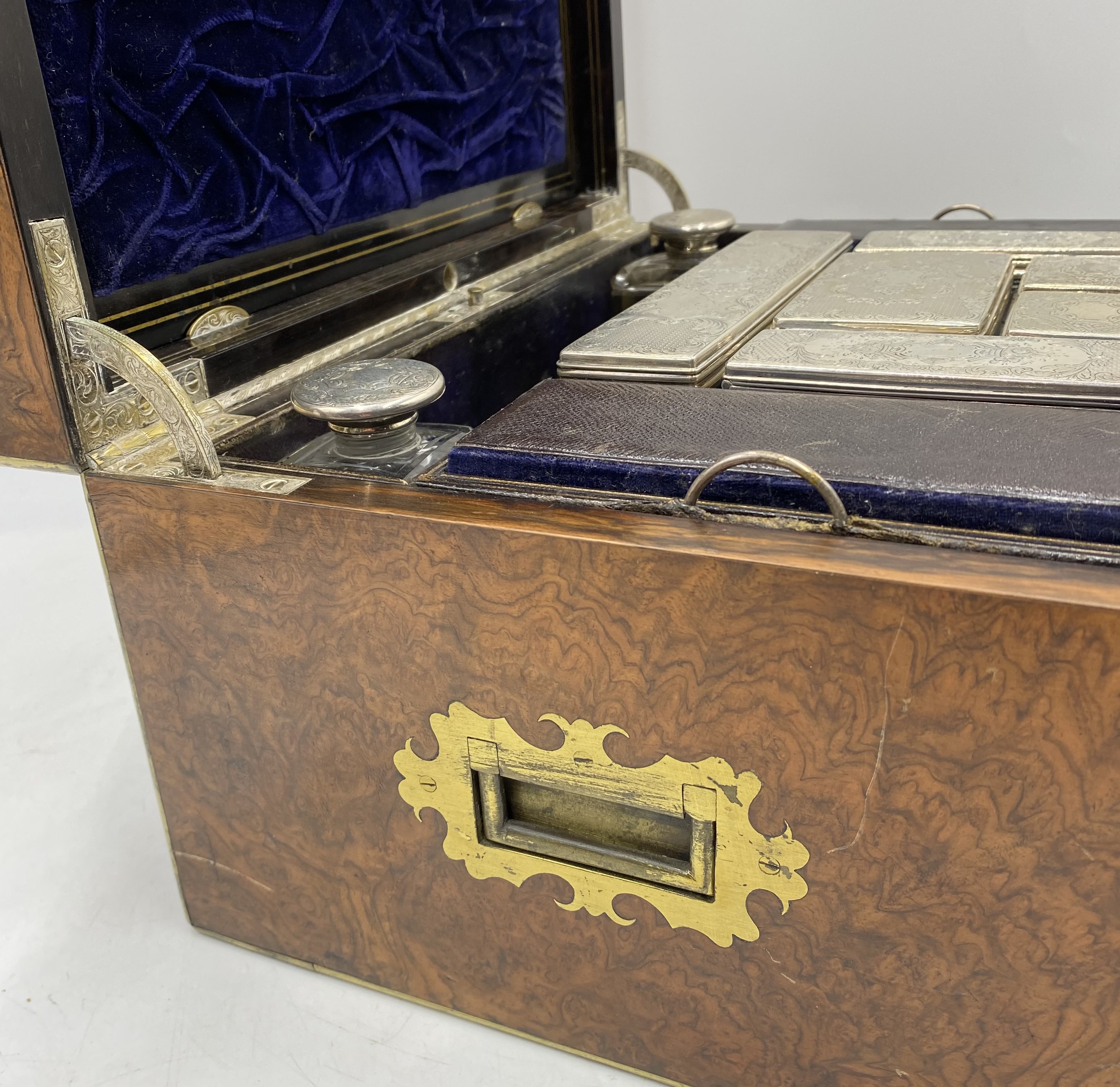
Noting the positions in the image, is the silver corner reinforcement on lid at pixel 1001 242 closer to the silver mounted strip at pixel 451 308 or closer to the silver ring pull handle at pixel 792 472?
the silver mounted strip at pixel 451 308

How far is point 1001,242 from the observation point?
165 centimetres

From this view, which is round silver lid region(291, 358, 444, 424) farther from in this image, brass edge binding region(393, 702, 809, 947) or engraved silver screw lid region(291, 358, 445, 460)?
brass edge binding region(393, 702, 809, 947)

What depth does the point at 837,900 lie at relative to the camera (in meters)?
0.93

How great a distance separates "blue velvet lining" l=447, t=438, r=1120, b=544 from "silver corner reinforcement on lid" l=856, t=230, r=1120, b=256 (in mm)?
872

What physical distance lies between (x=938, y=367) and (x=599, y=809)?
21.7 inches

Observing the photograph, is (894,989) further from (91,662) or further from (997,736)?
(91,662)

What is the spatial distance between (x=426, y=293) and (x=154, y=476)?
0.65 metres

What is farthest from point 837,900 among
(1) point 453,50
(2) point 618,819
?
(1) point 453,50

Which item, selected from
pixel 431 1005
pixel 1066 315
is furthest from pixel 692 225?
pixel 431 1005

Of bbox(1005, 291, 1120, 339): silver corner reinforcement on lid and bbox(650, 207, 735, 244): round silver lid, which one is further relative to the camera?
bbox(650, 207, 735, 244): round silver lid

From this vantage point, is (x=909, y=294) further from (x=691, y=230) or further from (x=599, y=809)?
(x=599, y=809)

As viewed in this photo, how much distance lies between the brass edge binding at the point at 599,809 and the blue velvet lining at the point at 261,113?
62 cm

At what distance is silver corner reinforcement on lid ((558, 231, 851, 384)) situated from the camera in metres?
1.17

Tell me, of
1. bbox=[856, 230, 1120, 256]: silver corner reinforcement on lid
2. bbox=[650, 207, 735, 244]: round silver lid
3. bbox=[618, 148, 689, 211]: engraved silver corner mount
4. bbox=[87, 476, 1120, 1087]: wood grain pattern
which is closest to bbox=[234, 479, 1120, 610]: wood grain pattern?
bbox=[87, 476, 1120, 1087]: wood grain pattern
